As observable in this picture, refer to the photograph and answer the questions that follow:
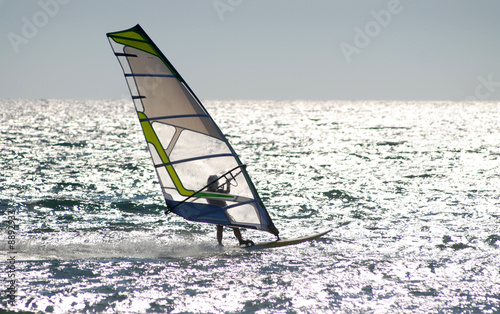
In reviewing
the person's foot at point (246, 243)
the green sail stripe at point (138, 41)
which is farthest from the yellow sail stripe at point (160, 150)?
the person's foot at point (246, 243)

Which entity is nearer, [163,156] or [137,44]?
[137,44]

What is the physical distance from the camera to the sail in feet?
30.6

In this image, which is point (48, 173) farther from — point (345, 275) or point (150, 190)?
point (345, 275)

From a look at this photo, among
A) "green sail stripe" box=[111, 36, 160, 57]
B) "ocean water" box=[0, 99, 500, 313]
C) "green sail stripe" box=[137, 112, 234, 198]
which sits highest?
"green sail stripe" box=[111, 36, 160, 57]

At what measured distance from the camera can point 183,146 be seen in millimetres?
9938

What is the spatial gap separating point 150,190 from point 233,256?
33.5 feet

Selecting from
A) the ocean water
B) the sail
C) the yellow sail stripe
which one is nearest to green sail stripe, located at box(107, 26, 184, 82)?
the sail

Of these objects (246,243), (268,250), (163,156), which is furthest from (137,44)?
(268,250)

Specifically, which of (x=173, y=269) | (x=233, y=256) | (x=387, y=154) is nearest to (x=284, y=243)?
(x=233, y=256)

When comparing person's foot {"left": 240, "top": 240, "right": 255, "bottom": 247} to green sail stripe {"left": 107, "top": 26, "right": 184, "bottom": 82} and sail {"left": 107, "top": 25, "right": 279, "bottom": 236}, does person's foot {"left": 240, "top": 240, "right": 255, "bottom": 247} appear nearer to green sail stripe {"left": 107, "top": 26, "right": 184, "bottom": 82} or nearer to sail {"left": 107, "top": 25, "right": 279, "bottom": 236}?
sail {"left": 107, "top": 25, "right": 279, "bottom": 236}

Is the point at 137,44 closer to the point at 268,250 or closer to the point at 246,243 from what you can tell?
the point at 246,243

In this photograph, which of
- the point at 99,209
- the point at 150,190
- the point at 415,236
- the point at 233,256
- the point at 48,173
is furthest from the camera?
the point at 48,173

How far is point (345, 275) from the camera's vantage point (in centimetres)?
960

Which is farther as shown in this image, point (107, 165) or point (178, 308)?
point (107, 165)
